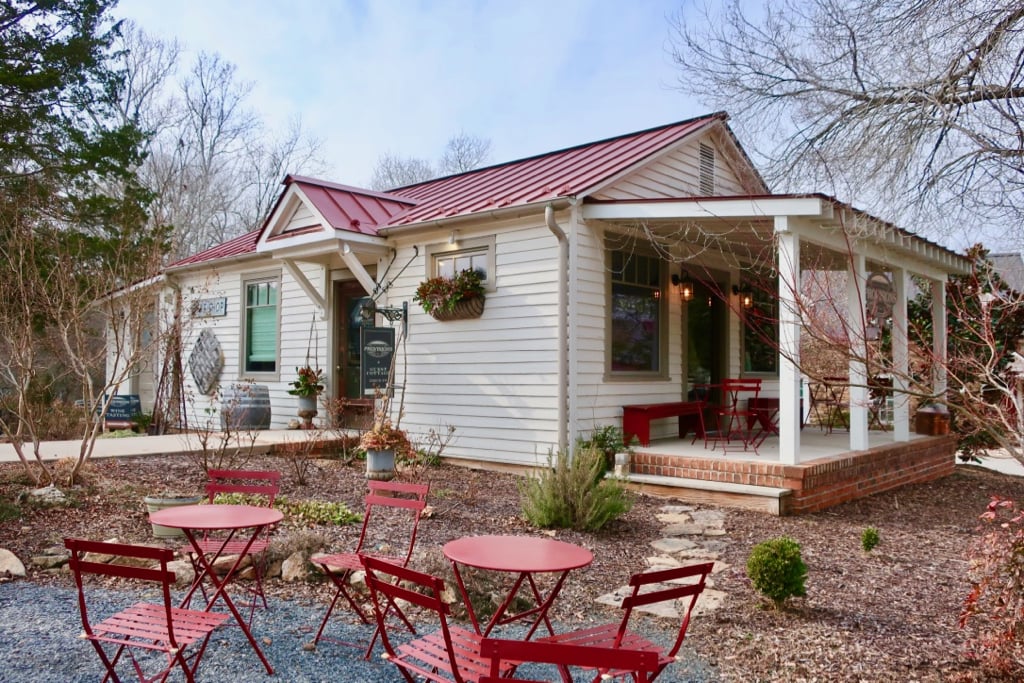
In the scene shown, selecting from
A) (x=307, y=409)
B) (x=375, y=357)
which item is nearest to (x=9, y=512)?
(x=375, y=357)

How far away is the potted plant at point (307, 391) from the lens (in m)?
11.3

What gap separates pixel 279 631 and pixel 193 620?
0.91 meters

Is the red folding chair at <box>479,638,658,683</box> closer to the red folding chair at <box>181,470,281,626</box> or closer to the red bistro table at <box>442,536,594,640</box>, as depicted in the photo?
the red bistro table at <box>442,536,594,640</box>

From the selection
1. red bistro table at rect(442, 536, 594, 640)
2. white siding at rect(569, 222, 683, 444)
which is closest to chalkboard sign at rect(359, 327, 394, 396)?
white siding at rect(569, 222, 683, 444)

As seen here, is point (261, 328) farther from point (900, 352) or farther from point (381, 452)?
point (900, 352)

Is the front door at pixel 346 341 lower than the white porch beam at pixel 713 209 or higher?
lower

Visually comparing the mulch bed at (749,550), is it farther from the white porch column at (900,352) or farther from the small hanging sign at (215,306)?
the small hanging sign at (215,306)

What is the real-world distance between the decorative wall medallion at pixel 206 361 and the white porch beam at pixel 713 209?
315 inches

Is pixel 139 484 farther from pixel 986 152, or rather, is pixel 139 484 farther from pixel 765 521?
pixel 986 152

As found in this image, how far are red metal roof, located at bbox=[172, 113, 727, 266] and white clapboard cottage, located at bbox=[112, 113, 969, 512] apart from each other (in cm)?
4

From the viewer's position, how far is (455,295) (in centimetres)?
916

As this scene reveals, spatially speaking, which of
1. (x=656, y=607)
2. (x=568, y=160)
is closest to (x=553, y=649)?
(x=656, y=607)

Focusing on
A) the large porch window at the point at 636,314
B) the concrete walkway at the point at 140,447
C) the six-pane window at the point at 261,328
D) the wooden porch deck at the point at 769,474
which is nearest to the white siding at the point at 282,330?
the six-pane window at the point at 261,328

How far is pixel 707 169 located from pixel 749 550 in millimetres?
6725
